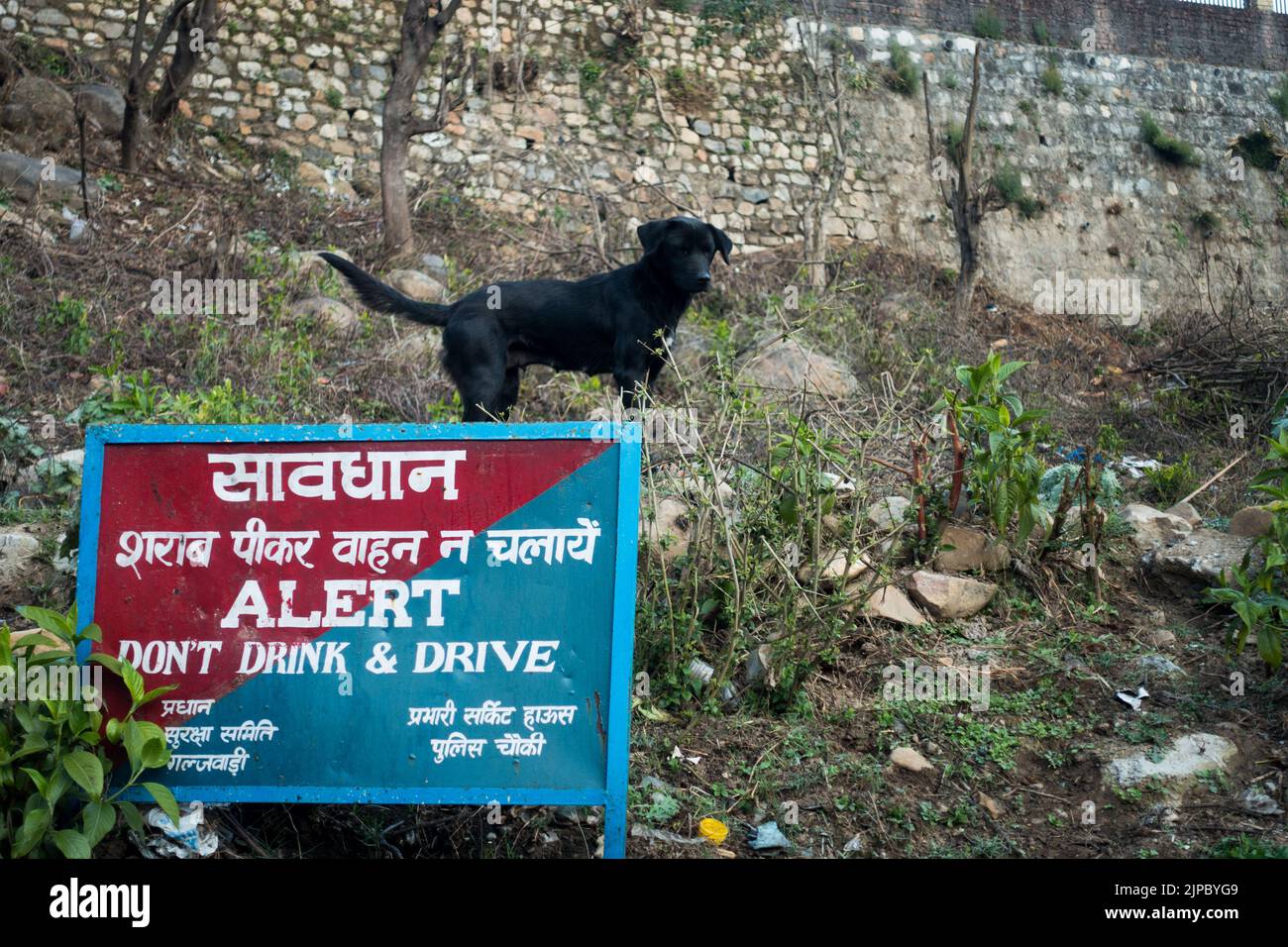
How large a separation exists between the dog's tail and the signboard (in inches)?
110

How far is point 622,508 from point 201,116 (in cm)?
967

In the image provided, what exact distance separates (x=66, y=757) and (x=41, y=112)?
899 centimetres

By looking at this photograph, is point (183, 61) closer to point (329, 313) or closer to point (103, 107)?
point (103, 107)

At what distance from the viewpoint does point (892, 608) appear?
426 centimetres

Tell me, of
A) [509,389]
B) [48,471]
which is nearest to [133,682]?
[48,471]

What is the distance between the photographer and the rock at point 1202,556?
4.44 m

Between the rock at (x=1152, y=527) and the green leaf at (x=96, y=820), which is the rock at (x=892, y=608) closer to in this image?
the rock at (x=1152, y=527)

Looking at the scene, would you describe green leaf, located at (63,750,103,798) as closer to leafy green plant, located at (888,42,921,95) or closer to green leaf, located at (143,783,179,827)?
green leaf, located at (143,783,179,827)

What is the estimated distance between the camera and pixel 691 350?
8547mm

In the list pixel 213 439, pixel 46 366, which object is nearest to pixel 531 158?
pixel 46 366

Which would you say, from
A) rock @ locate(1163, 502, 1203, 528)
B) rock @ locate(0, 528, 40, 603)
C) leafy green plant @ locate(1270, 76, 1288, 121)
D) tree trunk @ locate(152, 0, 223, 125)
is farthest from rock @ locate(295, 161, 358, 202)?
leafy green plant @ locate(1270, 76, 1288, 121)

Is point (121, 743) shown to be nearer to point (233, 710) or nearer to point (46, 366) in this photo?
point (233, 710)

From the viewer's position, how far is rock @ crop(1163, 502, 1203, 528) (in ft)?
17.2

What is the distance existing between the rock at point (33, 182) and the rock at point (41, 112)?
58cm
